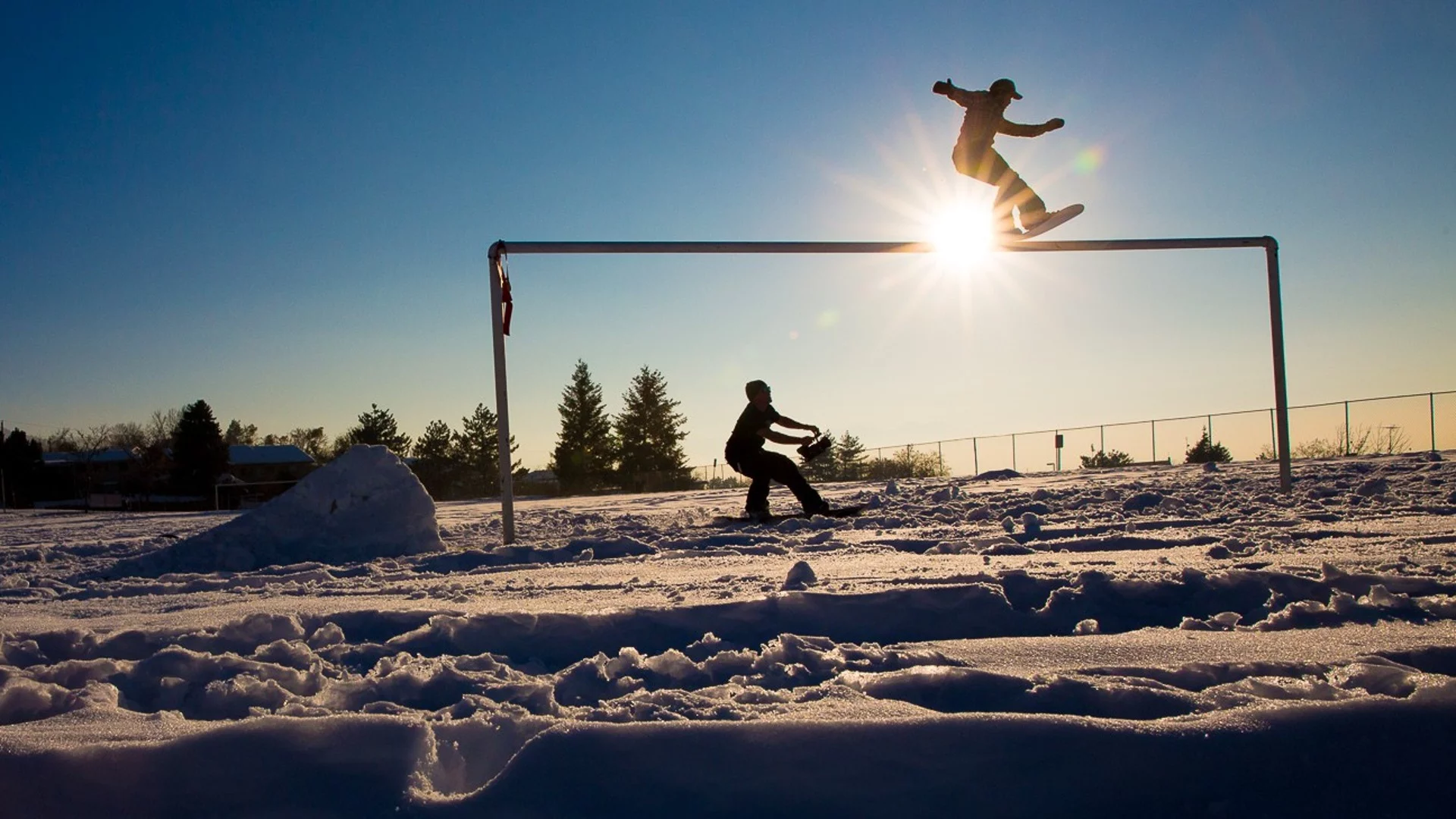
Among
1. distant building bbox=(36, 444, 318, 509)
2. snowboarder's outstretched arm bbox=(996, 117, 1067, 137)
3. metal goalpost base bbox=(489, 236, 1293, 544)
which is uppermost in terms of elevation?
snowboarder's outstretched arm bbox=(996, 117, 1067, 137)

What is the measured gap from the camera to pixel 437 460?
60.3 m

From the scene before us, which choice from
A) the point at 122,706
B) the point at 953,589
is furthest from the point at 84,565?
the point at 953,589

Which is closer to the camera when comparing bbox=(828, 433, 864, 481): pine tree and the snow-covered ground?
the snow-covered ground

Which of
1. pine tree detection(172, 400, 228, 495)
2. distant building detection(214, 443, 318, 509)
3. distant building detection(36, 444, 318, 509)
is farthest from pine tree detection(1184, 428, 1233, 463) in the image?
distant building detection(214, 443, 318, 509)

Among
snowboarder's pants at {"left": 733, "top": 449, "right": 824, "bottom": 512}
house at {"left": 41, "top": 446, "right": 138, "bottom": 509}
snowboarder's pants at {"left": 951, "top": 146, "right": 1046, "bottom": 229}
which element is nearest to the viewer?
snowboarder's pants at {"left": 951, "top": 146, "right": 1046, "bottom": 229}

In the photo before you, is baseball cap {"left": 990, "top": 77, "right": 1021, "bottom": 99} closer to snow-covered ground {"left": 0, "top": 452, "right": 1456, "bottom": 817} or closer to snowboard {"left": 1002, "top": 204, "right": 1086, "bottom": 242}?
snowboard {"left": 1002, "top": 204, "right": 1086, "bottom": 242}

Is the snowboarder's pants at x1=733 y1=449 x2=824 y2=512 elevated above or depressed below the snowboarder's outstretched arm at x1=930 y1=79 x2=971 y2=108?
below

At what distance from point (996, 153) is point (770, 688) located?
6.69m

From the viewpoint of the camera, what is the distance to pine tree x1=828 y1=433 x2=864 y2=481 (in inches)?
1430

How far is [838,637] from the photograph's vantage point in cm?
279

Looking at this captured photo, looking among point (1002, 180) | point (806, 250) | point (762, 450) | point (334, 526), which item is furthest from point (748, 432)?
point (334, 526)

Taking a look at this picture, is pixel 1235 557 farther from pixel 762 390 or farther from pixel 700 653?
pixel 762 390

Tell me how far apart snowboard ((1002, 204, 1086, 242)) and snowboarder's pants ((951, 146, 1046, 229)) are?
0.08m

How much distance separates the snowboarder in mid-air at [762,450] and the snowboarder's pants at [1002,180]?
2.84 metres
